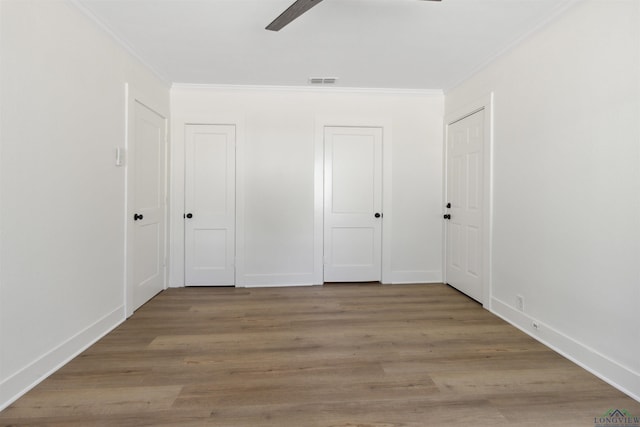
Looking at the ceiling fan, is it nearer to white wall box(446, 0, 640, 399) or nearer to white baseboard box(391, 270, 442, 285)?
white wall box(446, 0, 640, 399)

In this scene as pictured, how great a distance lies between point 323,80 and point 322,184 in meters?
1.22

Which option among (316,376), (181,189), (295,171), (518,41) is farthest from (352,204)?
(316,376)

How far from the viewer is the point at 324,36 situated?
2.71 metres

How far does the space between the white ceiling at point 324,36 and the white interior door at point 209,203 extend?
0.70 m

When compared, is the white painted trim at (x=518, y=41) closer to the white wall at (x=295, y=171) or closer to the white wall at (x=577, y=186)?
the white wall at (x=577, y=186)

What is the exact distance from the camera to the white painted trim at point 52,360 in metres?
1.70

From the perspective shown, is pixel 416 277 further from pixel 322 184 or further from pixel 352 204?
pixel 322 184

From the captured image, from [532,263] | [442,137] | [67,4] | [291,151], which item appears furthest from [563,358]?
[67,4]

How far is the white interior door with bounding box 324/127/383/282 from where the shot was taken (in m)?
4.05

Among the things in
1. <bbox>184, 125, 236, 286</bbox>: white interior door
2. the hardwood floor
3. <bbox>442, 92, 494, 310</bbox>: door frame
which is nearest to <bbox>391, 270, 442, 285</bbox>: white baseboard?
<bbox>442, 92, 494, 310</bbox>: door frame

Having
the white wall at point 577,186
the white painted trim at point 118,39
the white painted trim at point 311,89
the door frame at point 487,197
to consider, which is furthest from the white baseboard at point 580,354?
the white painted trim at point 118,39

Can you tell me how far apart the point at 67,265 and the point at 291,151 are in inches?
99.6

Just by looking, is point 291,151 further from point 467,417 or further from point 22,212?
point 467,417

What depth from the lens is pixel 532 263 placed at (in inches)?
102
